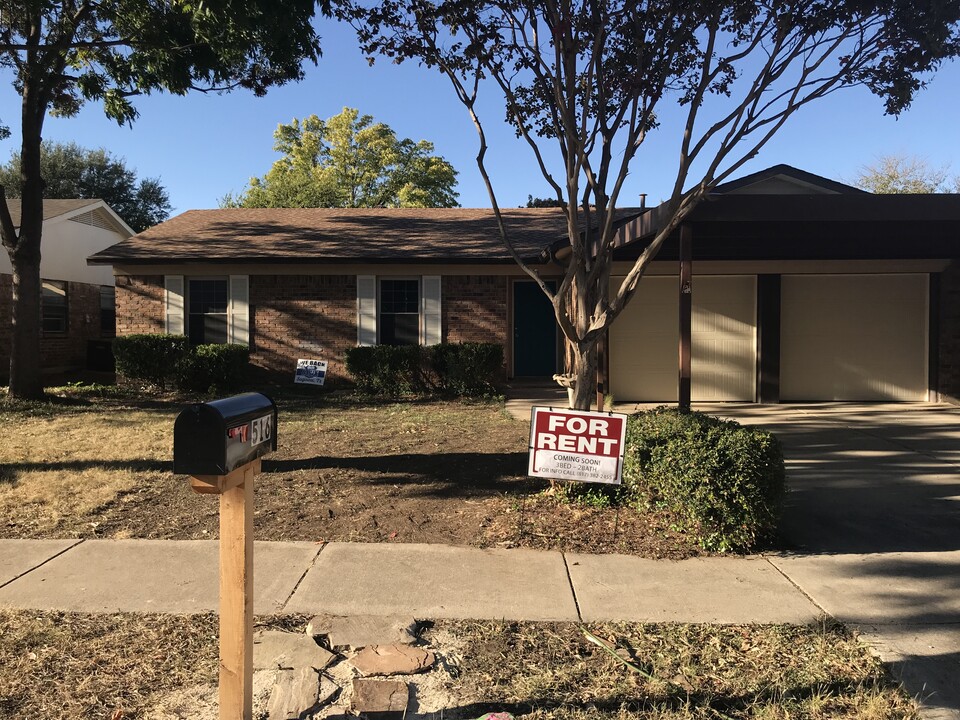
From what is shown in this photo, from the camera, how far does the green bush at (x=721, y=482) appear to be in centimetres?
463

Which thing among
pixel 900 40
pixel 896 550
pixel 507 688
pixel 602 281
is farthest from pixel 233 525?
pixel 900 40

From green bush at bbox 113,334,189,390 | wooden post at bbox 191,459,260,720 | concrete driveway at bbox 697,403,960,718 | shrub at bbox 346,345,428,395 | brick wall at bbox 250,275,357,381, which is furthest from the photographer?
brick wall at bbox 250,275,357,381

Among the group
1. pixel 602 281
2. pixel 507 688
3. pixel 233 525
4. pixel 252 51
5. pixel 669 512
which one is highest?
pixel 252 51

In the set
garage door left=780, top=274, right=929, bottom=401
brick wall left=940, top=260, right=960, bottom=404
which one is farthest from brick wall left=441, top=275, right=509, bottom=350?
brick wall left=940, top=260, right=960, bottom=404

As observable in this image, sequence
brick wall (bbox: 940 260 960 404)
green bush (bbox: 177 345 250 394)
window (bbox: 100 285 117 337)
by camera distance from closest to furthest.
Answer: brick wall (bbox: 940 260 960 404) < green bush (bbox: 177 345 250 394) < window (bbox: 100 285 117 337)

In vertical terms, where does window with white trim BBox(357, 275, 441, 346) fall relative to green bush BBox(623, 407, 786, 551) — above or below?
above

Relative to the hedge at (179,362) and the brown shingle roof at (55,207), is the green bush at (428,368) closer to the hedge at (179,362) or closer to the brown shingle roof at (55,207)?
the hedge at (179,362)

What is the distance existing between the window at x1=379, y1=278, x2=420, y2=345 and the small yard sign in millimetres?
1398

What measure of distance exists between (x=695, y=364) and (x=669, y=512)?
7658 millimetres

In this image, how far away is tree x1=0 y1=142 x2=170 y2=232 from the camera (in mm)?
32344

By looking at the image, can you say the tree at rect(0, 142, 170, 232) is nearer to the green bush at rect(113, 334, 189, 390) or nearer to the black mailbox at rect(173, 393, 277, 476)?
the green bush at rect(113, 334, 189, 390)

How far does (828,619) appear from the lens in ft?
12.1

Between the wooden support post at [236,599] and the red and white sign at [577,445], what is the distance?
2894 millimetres

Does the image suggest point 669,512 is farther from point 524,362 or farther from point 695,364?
point 524,362
